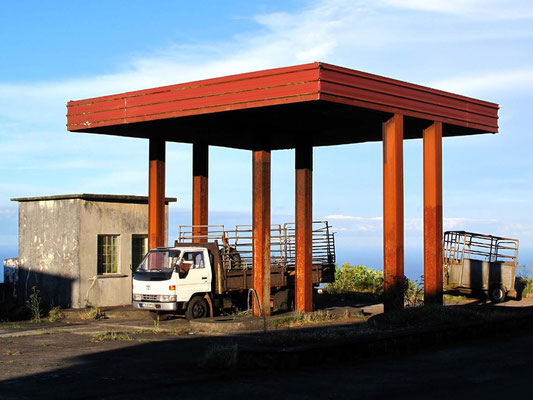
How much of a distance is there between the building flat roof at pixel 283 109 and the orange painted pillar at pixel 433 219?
28.8 inches

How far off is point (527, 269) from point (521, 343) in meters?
19.4

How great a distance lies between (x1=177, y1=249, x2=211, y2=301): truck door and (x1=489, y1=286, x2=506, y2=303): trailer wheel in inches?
496

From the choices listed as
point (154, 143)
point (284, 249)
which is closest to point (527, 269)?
point (284, 249)

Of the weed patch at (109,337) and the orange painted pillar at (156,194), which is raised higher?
the orange painted pillar at (156,194)

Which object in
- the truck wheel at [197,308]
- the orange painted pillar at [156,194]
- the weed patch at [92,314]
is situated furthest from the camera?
the orange painted pillar at [156,194]

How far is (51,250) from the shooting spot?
24062 mm

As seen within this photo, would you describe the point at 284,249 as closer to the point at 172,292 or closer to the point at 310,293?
the point at 310,293

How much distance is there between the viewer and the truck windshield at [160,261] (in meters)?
19.4

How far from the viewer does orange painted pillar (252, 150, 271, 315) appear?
65.6ft

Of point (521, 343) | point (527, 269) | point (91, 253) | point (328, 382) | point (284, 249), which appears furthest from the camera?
point (527, 269)

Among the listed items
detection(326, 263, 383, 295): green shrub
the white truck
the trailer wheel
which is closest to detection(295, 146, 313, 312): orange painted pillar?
the white truck

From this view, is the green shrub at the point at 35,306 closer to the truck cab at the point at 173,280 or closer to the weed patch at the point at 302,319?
the truck cab at the point at 173,280

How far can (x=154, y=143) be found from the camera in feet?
Result: 74.5

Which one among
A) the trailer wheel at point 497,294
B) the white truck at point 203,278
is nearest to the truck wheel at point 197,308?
the white truck at point 203,278
